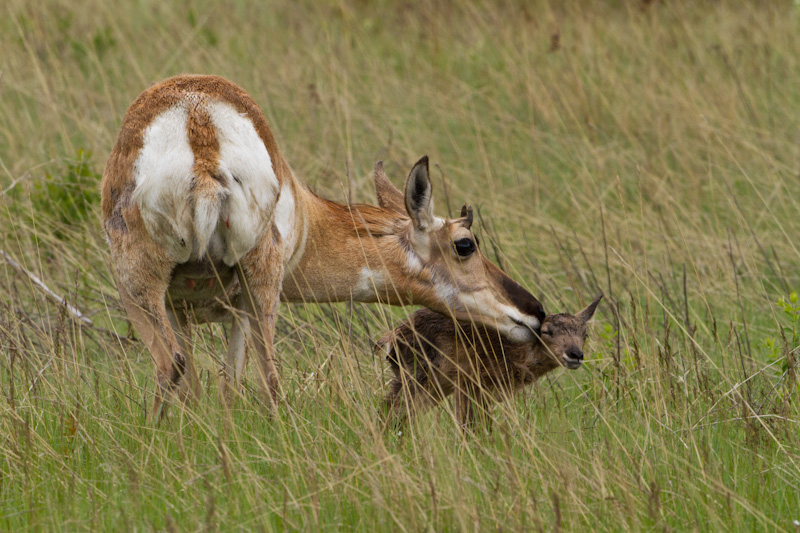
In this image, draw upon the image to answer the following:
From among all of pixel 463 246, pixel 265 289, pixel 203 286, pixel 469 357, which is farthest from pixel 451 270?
pixel 203 286

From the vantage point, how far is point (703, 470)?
12.1ft

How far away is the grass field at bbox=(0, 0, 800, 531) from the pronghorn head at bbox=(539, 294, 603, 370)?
7.9 inches

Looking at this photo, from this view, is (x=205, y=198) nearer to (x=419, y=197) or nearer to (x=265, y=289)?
(x=265, y=289)

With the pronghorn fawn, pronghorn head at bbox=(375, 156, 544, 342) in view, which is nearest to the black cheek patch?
pronghorn head at bbox=(375, 156, 544, 342)

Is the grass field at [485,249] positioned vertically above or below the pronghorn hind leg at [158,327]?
below

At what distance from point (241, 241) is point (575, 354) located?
1.43m

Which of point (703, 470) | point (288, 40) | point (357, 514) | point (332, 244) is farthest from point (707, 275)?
point (288, 40)

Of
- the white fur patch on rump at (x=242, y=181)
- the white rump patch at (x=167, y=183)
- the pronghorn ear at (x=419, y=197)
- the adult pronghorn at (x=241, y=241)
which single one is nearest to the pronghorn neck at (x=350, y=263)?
the adult pronghorn at (x=241, y=241)

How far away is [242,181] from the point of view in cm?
405

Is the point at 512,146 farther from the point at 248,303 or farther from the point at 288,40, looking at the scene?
the point at 248,303

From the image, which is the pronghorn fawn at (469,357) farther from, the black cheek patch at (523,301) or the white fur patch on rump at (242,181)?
the white fur patch on rump at (242,181)

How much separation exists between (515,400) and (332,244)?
1.09 metres

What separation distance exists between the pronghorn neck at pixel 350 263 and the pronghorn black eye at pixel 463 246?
18cm

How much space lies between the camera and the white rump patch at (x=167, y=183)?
12.9 ft
